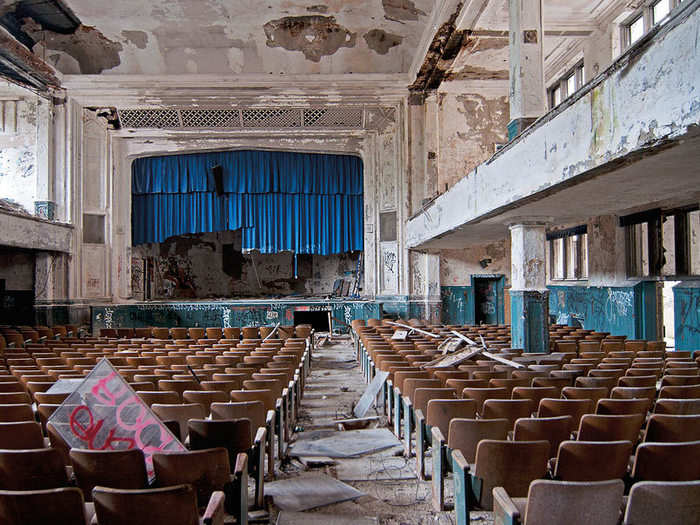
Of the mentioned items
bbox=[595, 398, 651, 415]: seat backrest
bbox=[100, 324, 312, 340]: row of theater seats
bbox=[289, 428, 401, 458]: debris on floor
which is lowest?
bbox=[289, 428, 401, 458]: debris on floor

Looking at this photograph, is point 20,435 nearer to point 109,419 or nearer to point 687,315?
point 109,419

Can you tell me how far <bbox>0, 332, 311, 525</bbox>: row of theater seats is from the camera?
2.28 metres

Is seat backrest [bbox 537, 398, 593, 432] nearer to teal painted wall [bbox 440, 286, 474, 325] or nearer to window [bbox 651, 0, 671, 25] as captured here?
window [bbox 651, 0, 671, 25]

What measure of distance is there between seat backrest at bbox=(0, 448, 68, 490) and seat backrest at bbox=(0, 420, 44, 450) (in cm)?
70

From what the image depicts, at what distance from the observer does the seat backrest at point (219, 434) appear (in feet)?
11.4

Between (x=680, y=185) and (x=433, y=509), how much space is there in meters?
4.56

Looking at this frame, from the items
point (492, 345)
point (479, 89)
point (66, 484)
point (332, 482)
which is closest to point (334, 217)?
point (479, 89)

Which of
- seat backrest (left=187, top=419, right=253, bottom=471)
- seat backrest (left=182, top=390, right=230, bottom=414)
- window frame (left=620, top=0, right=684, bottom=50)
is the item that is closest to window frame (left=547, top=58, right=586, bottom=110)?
window frame (left=620, top=0, right=684, bottom=50)

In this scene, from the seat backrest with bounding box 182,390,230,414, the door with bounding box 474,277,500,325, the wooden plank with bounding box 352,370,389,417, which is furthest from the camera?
the door with bounding box 474,277,500,325

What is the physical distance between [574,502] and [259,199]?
53.3ft

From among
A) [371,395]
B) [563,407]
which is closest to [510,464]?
[563,407]

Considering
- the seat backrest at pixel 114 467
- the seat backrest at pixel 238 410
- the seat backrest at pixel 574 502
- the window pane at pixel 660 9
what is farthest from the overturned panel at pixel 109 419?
the window pane at pixel 660 9

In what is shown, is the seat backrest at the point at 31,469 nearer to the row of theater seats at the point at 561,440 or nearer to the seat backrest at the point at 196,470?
the seat backrest at the point at 196,470

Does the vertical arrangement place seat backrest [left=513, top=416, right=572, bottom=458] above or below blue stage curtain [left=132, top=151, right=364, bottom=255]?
below
